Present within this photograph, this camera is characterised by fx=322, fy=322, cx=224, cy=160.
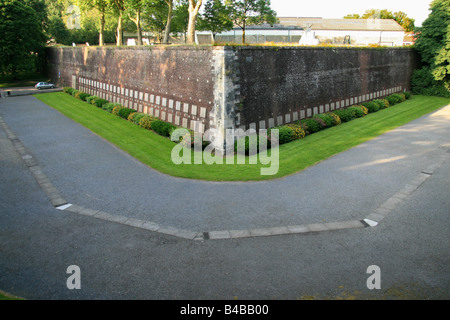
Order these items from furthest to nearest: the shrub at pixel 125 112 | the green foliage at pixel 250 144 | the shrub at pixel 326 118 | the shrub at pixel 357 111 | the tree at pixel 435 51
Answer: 1. the tree at pixel 435 51
2. the shrub at pixel 357 111
3. the shrub at pixel 125 112
4. the shrub at pixel 326 118
5. the green foliage at pixel 250 144

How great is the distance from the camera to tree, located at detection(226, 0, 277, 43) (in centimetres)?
2981

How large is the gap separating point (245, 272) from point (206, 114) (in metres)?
10.2

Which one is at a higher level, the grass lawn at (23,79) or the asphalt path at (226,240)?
the grass lawn at (23,79)

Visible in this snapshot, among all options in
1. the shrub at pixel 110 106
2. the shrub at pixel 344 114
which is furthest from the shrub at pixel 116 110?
the shrub at pixel 344 114

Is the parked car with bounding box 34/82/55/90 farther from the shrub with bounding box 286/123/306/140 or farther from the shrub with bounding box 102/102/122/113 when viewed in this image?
the shrub with bounding box 286/123/306/140

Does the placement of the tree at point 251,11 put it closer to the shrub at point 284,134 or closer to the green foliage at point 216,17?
the green foliage at point 216,17

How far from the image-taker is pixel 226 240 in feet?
28.0

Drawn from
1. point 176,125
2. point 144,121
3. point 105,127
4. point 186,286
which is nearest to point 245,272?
point 186,286

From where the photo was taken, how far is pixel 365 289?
667 centimetres

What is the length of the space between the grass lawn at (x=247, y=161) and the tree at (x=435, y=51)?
458 cm

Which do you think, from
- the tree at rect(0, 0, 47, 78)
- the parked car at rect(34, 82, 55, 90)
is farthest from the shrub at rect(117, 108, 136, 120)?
the tree at rect(0, 0, 47, 78)

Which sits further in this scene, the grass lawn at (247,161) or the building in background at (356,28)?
the building in background at (356,28)

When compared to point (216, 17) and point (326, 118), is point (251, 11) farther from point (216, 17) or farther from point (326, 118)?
point (326, 118)

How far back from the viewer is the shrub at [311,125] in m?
19.0
